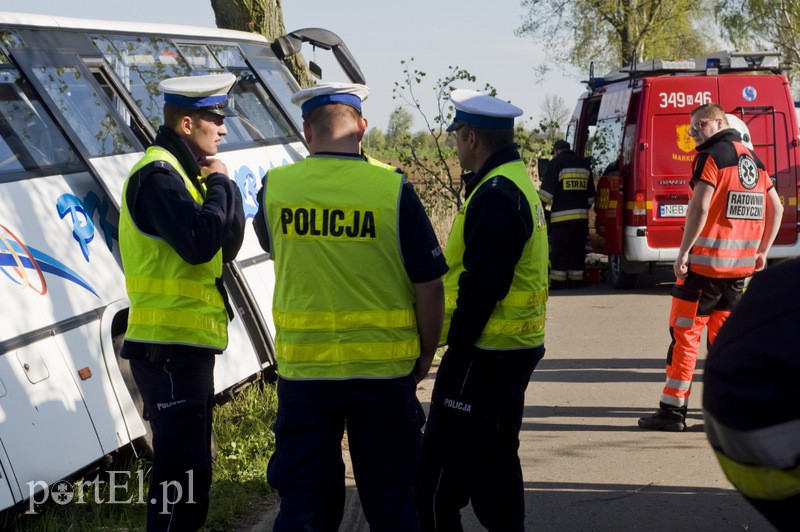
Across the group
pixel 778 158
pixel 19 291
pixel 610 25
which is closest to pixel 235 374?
pixel 19 291

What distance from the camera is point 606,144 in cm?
1248

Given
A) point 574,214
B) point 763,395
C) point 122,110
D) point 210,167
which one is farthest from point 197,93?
point 574,214

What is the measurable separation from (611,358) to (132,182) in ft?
18.6

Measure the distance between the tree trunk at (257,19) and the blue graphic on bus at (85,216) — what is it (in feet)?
13.7

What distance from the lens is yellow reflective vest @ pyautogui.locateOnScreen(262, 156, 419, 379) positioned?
3275 mm

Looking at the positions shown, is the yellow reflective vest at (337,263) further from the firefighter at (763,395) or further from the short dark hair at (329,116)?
the firefighter at (763,395)

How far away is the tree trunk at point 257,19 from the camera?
908 centimetres

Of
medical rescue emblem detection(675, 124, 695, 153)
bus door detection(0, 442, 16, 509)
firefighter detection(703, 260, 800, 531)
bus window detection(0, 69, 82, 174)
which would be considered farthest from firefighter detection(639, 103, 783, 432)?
medical rescue emblem detection(675, 124, 695, 153)

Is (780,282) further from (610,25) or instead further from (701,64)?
(610,25)

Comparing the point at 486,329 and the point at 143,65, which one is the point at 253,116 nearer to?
the point at 143,65

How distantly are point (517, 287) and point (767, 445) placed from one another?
246 cm

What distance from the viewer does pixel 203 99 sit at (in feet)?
13.0

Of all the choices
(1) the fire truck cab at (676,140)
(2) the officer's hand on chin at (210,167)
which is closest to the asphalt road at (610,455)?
(2) the officer's hand on chin at (210,167)

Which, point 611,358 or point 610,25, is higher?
point 610,25
